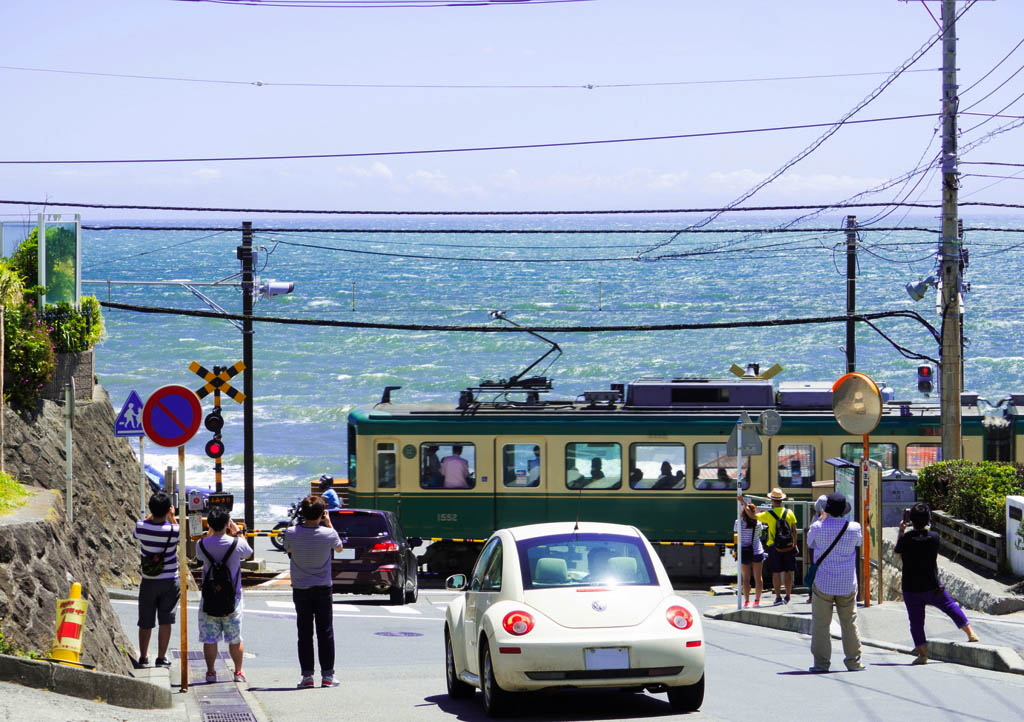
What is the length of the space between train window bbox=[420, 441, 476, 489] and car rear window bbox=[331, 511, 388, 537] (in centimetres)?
497

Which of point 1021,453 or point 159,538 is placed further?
point 1021,453

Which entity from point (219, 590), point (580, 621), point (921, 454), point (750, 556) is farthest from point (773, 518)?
point (580, 621)

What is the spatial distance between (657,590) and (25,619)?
4586mm

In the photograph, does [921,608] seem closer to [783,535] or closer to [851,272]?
[783,535]

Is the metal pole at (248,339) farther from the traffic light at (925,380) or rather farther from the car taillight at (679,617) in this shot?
the car taillight at (679,617)

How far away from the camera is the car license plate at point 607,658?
33.1ft

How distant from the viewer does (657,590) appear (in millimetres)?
10562

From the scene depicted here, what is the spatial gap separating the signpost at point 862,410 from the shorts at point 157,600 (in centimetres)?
864

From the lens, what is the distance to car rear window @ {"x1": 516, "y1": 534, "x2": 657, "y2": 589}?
34.8 ft

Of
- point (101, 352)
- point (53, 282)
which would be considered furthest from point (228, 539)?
point (101, 352)

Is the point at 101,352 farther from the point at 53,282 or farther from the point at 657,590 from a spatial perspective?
the point at 657,590

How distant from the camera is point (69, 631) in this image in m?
10.6

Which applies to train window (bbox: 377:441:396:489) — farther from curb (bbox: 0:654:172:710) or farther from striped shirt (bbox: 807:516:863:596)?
curb (bbox: 0:654:172:710)

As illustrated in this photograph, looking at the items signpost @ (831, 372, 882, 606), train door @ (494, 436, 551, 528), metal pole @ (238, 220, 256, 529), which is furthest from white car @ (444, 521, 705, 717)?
metal pole @ (238, 220, 256, 529)
